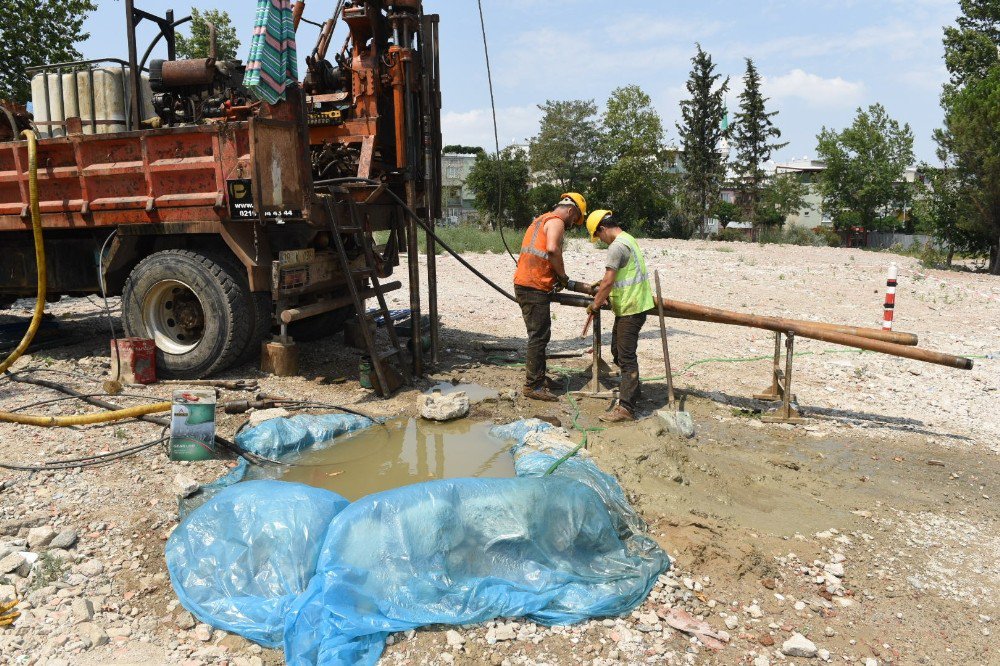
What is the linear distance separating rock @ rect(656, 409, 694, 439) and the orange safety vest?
61.6 inches

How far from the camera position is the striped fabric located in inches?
214

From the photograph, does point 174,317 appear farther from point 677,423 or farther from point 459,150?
point 459,150

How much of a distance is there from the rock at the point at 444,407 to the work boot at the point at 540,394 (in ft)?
2.19

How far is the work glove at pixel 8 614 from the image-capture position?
281 centimetres

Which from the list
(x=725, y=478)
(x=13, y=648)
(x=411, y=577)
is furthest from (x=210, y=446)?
(x=725, y=478)

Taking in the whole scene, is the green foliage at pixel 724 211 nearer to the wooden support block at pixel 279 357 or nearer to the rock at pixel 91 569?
the wooden support block at pixel 279 357

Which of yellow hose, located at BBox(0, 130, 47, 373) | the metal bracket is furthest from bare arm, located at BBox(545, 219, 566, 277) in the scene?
yellow hose, located at BBox(0, 130, 47, 373)

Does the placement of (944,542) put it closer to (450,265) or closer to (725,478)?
(725,478)

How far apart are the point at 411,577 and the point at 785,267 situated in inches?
552

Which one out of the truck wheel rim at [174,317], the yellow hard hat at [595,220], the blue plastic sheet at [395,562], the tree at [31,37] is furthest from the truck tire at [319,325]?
the tree at [31,37]

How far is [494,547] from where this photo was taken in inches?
121

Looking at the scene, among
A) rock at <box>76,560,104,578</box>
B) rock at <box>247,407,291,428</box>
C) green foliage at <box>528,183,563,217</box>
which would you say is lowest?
rock at <box>76,560,104,578</box>

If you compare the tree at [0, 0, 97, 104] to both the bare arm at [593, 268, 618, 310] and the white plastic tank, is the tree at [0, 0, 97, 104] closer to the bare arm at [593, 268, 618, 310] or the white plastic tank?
the white plastic tank

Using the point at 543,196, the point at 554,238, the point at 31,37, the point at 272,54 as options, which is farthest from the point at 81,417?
the point at 543,196
